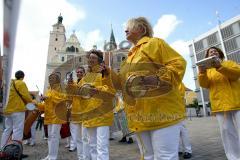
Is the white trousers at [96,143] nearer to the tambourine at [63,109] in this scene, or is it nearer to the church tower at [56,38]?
the tambourine at [63,109]

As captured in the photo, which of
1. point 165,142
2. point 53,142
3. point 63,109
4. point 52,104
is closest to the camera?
Answer: point 165,142

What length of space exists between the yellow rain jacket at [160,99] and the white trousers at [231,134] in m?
1.98

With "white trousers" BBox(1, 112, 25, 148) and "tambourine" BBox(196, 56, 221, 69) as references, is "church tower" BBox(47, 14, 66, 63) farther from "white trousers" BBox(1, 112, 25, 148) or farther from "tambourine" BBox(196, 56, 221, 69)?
"tambourine" BBox(196, 56, 221, 69)

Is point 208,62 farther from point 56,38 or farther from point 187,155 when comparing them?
point 56,38

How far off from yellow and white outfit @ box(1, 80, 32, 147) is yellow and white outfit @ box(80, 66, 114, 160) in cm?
223

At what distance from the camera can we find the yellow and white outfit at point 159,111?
232 cm

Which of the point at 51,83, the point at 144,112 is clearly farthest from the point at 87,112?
the point at 144,112

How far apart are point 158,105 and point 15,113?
15.9ft

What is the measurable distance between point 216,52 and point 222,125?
1.24 m

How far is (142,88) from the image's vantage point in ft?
8.01

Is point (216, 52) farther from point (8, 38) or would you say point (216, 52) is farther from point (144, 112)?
point (8, 38)

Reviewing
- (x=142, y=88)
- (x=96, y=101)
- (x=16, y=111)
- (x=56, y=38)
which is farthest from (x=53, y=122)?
(x=56, y=38)

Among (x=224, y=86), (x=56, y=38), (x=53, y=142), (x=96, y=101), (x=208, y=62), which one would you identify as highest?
(x=56, y=38)

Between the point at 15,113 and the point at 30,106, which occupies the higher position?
the point at 30,106
